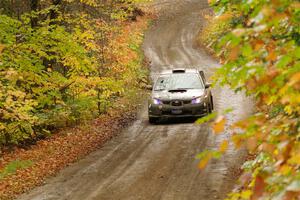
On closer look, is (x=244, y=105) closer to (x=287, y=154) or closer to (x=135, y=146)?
(x=135, y=146)

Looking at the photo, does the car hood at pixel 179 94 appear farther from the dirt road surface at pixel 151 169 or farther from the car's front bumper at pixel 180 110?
the dirt road surface at pixel 151 169

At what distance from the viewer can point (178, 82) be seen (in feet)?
60.4

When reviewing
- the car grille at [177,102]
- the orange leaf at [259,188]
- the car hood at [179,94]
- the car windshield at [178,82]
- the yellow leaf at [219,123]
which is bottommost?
the car grille at [177,102]

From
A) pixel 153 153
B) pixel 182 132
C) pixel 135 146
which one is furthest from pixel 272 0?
pixel 182 132

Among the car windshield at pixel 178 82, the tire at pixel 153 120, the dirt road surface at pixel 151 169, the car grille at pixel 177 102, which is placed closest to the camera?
the dirt road surface at pixel 151 169

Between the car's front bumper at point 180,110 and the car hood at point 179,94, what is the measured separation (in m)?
0.30

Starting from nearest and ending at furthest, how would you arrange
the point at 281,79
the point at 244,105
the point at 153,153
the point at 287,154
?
the point at 287,154
the point at 281,79
the point at 153,153
the point at 244,105

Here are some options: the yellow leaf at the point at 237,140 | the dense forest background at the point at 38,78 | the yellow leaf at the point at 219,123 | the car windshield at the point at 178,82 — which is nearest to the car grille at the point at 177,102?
the car windshield at the point at 178,82

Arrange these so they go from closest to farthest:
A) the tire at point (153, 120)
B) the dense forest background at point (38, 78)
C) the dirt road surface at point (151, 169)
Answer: the dirt road surface at point (151, 169)
the dense forest background at point (38, 78)
the tire at point (153, 120)

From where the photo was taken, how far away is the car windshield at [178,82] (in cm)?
1816

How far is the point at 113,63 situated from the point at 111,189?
1312 centimetres

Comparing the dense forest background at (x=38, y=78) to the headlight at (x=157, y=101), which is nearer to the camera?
the dense forest background at (x=38, y=78)

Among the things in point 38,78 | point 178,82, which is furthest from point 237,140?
point 178,82

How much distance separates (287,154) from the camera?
9.33 ft
